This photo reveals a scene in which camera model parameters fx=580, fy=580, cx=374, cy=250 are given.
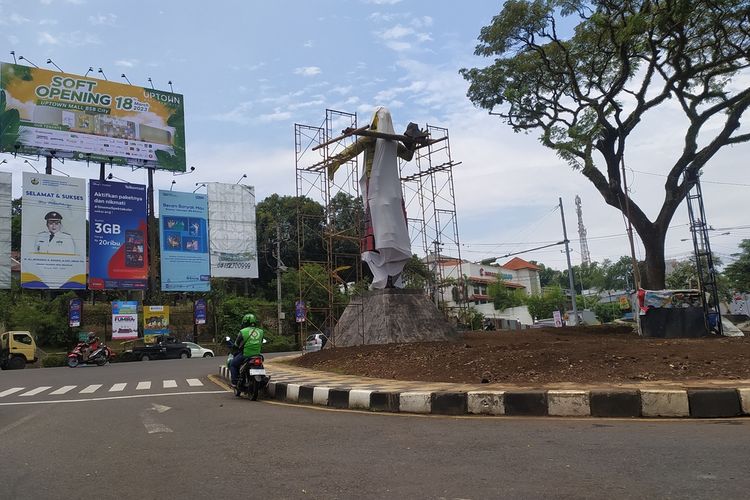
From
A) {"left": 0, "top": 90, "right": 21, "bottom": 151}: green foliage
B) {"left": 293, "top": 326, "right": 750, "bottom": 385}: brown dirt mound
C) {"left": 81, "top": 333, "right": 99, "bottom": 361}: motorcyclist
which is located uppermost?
{"left": 0, "top": 90, "right": 21, "bottom": 151}: green foliage

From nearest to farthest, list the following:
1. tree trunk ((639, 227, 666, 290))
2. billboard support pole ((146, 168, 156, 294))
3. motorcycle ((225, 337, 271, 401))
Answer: motorcycle ((225, 337, 271, 401)) < tree trunk ((639, 227, 666, 290)) < billboard support pole ((146, 168, 156, 294))

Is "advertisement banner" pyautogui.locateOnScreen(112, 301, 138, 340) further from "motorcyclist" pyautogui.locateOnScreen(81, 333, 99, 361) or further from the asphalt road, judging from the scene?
the asphalt road

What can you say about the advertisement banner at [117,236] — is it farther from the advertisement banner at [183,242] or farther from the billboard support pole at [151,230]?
Answer: the billboard support pole at [151,230]

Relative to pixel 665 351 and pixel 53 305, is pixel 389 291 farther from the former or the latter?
pixel 53 305

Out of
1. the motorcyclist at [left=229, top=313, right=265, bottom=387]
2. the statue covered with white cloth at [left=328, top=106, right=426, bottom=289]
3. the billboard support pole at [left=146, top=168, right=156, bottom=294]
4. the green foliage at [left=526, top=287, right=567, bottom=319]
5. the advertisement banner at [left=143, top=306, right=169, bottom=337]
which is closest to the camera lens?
the motorcyclist at [left=229, top=313, right=265, bottom=387]

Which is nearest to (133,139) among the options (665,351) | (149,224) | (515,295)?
(149,224)

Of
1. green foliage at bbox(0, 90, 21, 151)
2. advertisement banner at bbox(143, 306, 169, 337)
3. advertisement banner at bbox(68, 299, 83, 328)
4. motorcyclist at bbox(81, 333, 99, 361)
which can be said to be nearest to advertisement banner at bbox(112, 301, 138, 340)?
advertisement banner at bbox(143, 306, 169, 337)

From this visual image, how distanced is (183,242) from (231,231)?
3.69 metres

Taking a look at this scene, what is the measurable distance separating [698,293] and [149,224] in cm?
3098

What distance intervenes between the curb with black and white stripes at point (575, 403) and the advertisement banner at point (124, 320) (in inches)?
1120

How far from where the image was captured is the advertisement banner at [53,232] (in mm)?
30984

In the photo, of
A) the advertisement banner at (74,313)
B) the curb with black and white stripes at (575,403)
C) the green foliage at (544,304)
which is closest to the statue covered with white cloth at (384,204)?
the curb with black and white stripes at (575,403)

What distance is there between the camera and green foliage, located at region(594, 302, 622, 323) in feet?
206

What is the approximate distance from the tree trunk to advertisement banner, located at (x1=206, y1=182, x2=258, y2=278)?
87.9 feet
